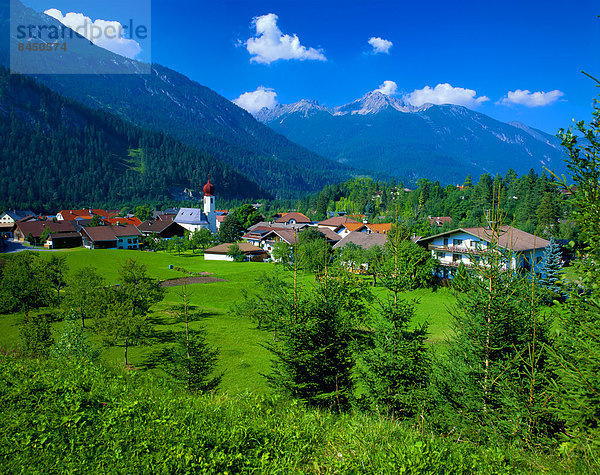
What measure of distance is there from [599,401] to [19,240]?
10954cm

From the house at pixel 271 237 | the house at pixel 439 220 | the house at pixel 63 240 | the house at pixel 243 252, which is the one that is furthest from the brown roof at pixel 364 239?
the house at pixel 63 240

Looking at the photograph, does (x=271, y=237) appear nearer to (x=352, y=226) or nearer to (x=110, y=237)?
(x=352, y=226)

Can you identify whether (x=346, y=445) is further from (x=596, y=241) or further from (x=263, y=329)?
(x=263, y=329)

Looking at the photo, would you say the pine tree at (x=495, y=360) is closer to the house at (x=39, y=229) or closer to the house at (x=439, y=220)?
the house at (x=439, y=220)

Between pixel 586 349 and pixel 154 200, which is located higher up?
pixel 154 200

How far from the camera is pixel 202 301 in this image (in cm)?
3825

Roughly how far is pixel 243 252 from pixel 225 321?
4035 centimetres

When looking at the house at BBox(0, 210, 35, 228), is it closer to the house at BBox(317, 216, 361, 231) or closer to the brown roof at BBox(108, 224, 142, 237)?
the brown roof at BBox(108, 224, 142, 237)

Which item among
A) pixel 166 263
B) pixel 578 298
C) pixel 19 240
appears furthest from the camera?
pixel 19 240

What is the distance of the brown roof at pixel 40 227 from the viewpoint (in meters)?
80.1

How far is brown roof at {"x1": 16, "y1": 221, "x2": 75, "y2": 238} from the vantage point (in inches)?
3155

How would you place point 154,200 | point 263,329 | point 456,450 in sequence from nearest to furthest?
point 456,450
point 263,329
point 154,200

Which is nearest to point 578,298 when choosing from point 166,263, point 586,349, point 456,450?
point 586,349

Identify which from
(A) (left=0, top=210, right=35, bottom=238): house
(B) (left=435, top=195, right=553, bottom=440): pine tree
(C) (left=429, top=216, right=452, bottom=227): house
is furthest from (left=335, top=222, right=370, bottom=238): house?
(A) (left=0, top=210, right=35, bottom=238): house
